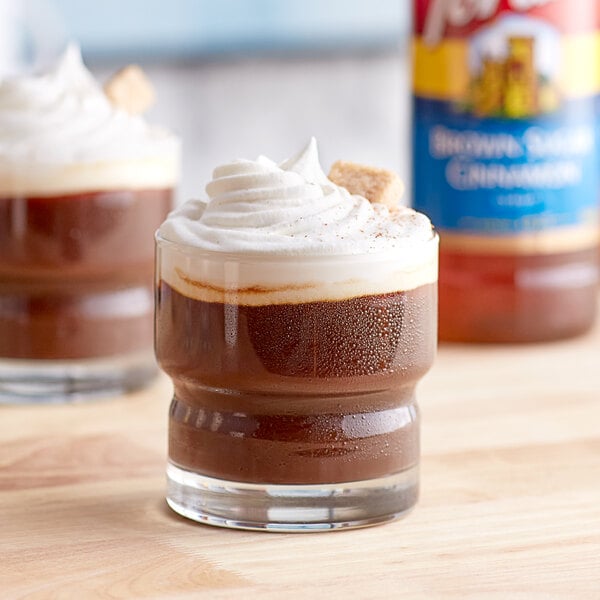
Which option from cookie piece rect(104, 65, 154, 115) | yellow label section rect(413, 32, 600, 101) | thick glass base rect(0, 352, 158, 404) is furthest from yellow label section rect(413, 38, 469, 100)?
thick glass base rect(0, 352, 158, 404)

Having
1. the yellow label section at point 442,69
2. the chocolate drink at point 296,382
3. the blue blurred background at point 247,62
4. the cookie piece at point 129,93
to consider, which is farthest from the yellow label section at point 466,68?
the blue blurred background at point 247,62

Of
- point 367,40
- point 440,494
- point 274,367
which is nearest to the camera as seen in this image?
point 274,367

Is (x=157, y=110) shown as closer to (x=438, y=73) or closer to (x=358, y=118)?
(x=358, y=118)

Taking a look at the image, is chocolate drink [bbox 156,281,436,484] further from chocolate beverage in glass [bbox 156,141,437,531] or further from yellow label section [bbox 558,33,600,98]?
yellow label section [bbox 558,33,600,98]

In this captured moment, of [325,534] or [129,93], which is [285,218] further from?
[129,93]

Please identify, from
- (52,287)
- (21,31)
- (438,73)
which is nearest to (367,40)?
(21,31)

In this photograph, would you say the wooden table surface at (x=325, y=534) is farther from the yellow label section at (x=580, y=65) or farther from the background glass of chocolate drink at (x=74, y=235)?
the yellow label section at (x=580, y=65)

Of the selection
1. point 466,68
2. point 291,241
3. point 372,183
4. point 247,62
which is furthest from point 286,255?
point 247,62
